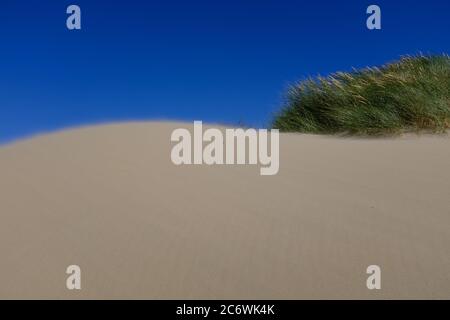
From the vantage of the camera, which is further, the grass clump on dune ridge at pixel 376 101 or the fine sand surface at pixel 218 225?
the grass clump on dune ridge at pixel 376 101

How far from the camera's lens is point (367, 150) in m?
Result: 4.87

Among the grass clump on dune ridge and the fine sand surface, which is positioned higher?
the grass clump on dune ridge

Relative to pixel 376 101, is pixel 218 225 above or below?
below

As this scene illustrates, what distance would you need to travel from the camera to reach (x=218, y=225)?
305cm

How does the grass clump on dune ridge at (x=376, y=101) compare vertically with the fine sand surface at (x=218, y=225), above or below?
above

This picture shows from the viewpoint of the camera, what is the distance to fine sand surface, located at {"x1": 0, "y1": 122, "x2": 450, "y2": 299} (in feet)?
8.06

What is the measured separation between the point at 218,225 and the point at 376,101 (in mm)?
5087

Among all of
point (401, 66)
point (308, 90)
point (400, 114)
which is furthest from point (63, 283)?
point (401, 66)

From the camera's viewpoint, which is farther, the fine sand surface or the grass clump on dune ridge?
the grass clump on dune ridge

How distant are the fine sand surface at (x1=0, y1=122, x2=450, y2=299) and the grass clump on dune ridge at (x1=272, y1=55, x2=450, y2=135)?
7.54ft

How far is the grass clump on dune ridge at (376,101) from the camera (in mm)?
6724

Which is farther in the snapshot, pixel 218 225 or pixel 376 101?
pixel 376 101

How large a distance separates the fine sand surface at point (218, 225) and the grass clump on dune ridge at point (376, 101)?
2.30 metres

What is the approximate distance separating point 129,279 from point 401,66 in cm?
795
